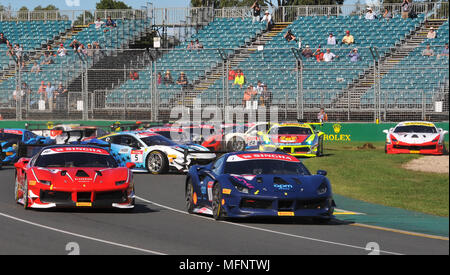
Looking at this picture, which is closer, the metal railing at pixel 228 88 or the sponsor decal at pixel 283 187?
the sponsor decal at pixel 283 187

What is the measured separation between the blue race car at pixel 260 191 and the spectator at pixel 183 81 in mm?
22229

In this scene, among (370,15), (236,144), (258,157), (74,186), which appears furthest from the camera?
(370,15)

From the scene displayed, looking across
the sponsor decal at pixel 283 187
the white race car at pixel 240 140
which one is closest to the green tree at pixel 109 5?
the white race car at pixel 240 140

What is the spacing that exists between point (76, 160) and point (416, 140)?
16150 mm

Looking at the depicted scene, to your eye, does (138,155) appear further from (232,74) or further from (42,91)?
(42,91)

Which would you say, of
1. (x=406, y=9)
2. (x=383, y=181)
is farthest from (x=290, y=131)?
(x=406, y=9)

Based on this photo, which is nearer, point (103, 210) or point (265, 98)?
point (103, 210)

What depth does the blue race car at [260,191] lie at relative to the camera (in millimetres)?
12555

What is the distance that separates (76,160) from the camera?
1511 centimetres

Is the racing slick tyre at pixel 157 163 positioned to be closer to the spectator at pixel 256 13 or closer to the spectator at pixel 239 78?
the spectator at pixel 239 78

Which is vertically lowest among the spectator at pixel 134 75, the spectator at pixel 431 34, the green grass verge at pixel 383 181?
the green grass verge at pixel 383 181

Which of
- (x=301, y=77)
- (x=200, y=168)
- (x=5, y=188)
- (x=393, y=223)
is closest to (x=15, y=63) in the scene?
(x=301, y=77)

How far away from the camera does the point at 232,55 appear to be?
39.9m

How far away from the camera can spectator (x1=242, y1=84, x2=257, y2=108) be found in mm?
34344
